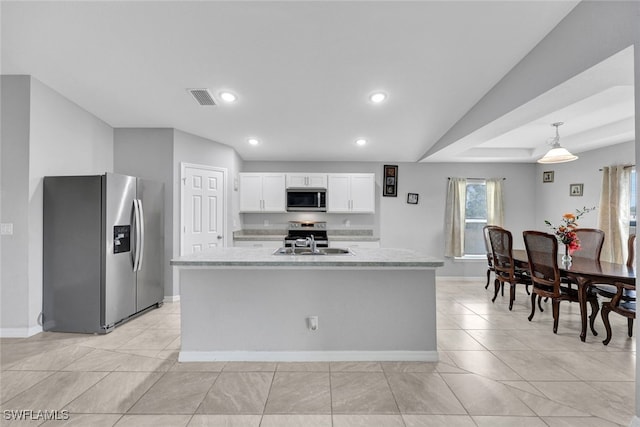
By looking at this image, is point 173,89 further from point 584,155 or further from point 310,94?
point 584,155

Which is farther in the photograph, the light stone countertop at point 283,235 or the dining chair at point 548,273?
the light stone countertop at point 283,235

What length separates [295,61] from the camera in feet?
8.24

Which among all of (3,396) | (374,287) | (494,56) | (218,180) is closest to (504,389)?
(374,287)

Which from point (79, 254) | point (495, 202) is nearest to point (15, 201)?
point (79, 254)

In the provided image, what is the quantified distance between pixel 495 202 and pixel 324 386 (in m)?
5.10

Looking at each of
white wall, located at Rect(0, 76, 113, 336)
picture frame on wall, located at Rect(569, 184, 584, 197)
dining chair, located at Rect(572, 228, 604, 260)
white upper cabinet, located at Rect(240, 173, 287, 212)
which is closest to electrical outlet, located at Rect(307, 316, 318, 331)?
white wall, located at Rect(0, 76, 113, 336)

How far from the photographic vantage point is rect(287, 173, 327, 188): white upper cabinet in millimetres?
5246

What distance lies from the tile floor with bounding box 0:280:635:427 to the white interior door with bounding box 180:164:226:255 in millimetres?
1595

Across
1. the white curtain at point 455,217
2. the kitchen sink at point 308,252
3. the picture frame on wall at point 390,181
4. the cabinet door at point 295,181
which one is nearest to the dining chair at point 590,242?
the white curtain at point 455,217

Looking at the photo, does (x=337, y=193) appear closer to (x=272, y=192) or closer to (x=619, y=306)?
(x=272, y=192)

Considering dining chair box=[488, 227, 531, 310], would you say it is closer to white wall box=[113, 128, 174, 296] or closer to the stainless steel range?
the stainless steel range

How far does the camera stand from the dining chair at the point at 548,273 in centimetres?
304

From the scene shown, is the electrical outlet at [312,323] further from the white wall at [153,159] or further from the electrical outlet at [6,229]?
the electrical outlet at [6,229]

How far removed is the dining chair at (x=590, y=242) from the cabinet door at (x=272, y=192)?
4.35m
